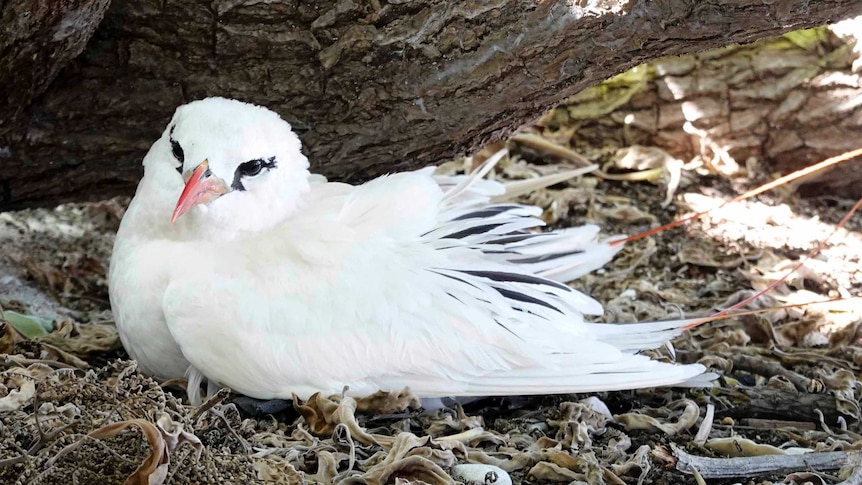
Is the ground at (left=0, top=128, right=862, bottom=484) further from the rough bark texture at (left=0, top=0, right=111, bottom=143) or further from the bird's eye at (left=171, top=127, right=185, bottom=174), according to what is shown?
the rough bark texture at (left=0, top=0, right=111, bottom=143)

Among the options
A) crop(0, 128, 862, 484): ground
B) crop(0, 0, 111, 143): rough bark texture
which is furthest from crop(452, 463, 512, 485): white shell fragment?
crop(0, 0, 111, 143): rough bark texture

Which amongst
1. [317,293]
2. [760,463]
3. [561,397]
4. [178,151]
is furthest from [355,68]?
[760,463]

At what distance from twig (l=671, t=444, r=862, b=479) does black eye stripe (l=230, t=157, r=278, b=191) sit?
4.67 feet

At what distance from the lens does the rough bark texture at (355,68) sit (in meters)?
2.89

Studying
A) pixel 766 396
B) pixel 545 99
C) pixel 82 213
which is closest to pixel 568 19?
pixel 545 99

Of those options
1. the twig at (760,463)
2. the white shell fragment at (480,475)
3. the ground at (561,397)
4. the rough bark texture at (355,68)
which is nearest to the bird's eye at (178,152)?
the rough bark texture at (355,68)

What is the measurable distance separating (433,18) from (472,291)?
0.87 metres

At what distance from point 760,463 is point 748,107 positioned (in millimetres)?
2689

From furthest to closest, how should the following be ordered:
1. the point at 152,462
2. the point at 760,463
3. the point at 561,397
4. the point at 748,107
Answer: the point at 748,107, the point at 561,397, the point at 760,463, the point at 152,462

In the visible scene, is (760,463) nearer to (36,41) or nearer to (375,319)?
(375,319)

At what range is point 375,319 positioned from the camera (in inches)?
107

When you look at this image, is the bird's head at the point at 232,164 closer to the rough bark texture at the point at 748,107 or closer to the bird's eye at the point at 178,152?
the bird's eye at the point at 178,152

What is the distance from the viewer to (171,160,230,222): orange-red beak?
2.64 meters

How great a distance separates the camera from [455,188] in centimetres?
324
